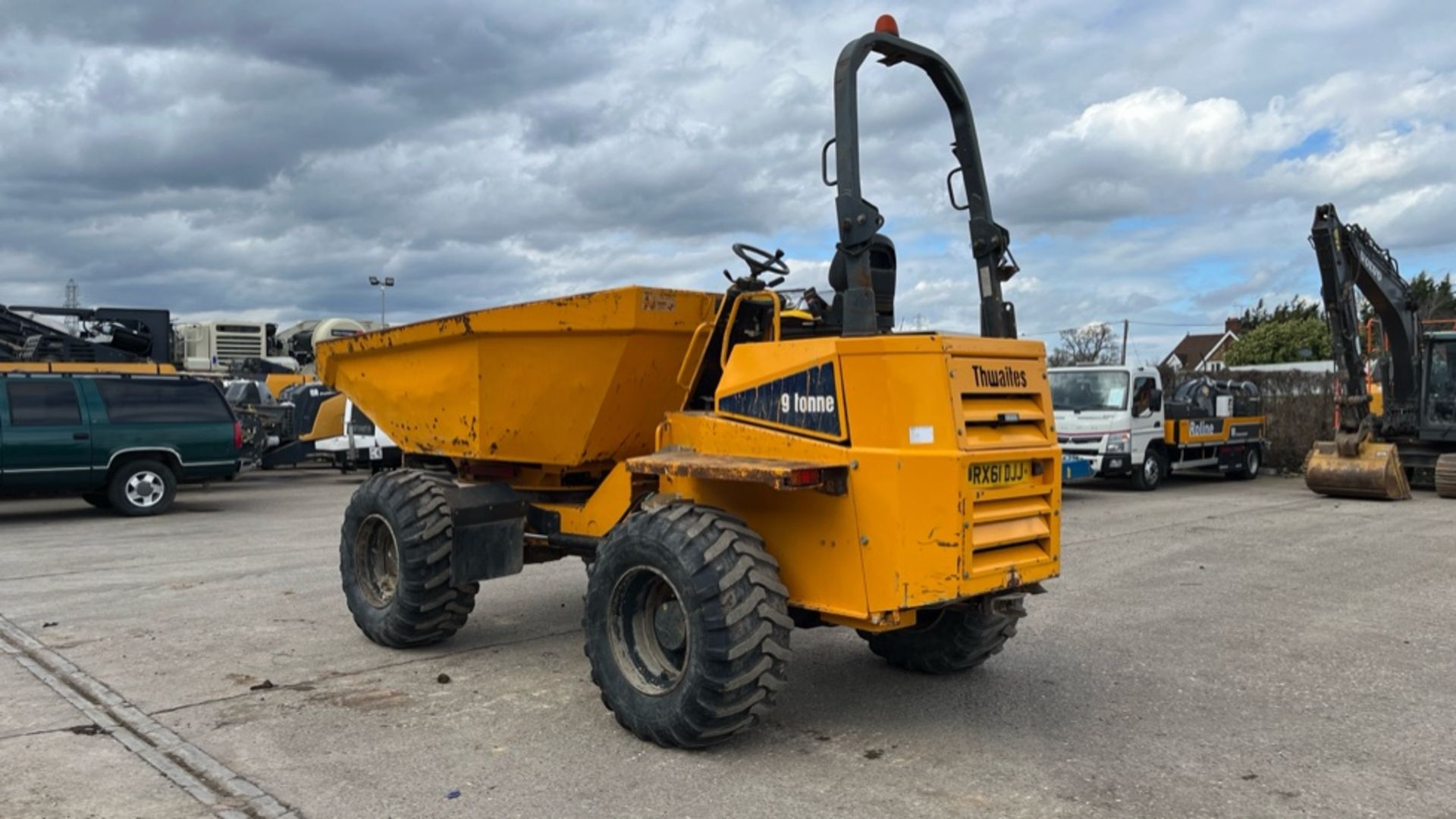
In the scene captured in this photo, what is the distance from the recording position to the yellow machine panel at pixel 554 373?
582 cm

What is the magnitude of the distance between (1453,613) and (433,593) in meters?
7.11

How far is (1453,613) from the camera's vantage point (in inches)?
309

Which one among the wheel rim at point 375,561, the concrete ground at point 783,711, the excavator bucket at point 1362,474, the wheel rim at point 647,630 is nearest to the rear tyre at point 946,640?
the concrete ground at point 783,711

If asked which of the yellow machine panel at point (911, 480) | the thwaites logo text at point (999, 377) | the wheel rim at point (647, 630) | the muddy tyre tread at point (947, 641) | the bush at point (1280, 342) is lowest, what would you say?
the muddy tyre tread at point (947, 641)

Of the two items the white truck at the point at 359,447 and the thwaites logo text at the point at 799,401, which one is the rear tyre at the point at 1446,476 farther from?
the white truck at the point at 359,447

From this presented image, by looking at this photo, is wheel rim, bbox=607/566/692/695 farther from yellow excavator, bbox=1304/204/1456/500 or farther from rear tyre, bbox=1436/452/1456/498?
rear tyre, bbox=1436/452/1456/498

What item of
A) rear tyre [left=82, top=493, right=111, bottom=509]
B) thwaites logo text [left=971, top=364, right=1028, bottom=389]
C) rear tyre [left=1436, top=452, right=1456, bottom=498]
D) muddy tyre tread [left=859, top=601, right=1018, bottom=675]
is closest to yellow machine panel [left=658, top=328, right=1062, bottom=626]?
thwaites logo text [left=971, top=364, right=1028, bottom=389]

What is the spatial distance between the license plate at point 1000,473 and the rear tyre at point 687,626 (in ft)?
3.15

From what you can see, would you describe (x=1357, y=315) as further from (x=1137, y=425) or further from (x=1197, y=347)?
(x=1197, y=347)

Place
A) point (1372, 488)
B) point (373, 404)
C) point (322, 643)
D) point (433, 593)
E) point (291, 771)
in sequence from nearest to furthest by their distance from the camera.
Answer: point (291, 771) → point (433, 593) → point (322, 643) → point (373, 404) → point (1372, 488)

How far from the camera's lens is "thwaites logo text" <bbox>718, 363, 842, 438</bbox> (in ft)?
15.8

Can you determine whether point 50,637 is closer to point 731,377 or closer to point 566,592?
point 566,592

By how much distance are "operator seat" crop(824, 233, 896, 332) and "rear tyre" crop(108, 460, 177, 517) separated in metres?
12.1

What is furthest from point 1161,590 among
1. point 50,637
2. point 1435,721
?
point 50,637
